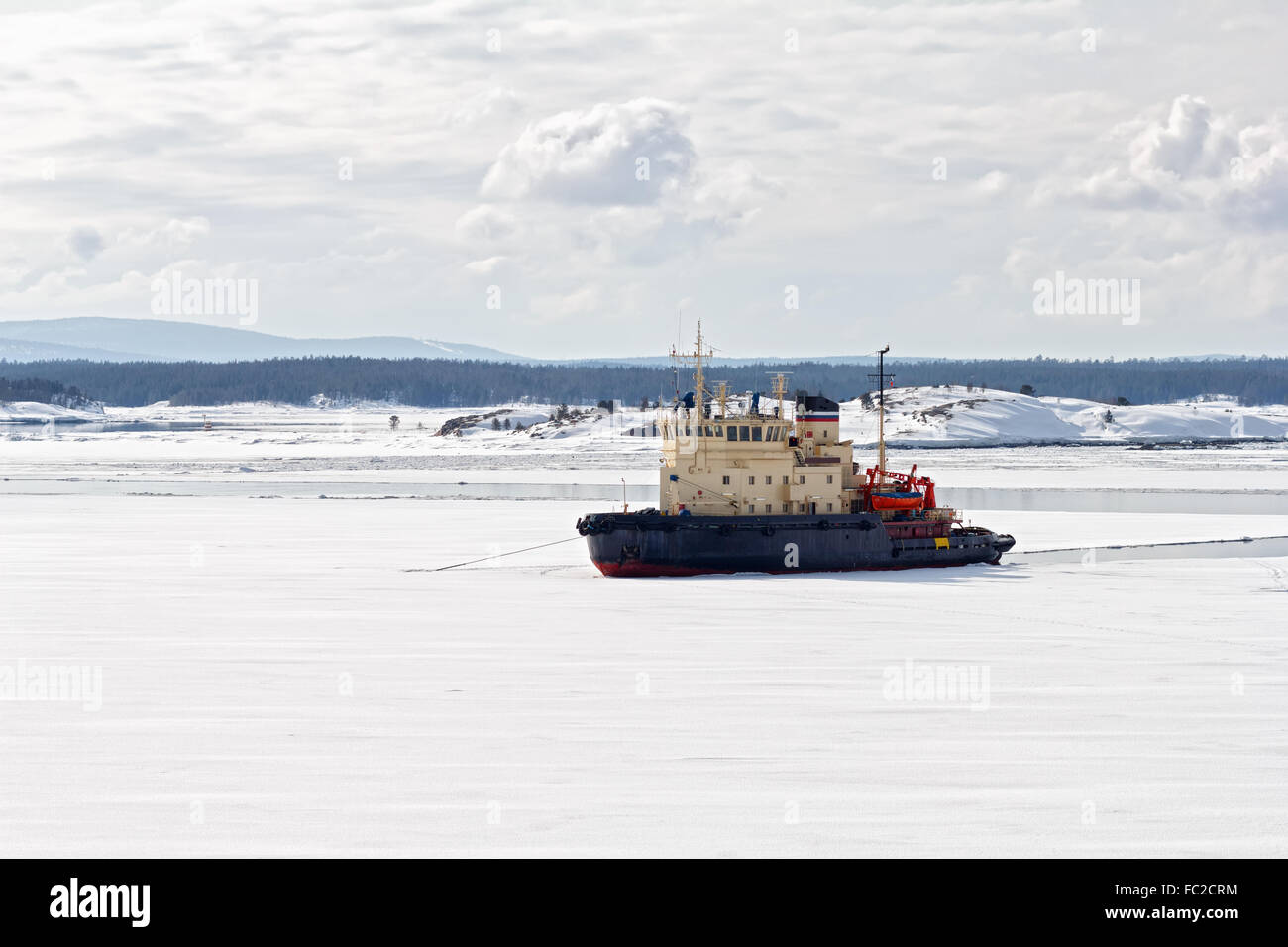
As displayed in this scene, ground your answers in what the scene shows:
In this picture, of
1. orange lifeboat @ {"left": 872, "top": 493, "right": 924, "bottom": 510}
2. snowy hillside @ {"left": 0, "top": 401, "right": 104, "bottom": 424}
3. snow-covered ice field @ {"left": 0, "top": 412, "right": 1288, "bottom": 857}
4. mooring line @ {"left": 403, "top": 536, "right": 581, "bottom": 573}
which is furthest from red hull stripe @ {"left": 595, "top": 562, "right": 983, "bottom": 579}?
snowy hillside @ {"left": 0, "top": 401, "right": 104, "bottom": 424}

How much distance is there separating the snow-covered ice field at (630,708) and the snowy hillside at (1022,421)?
7853cm

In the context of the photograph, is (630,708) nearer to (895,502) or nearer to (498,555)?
(498,555)

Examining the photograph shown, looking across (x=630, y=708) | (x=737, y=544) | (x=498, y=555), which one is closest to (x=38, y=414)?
(x=498, y=555)

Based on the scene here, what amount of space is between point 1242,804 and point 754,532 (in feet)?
68.9

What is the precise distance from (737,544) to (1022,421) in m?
95.5

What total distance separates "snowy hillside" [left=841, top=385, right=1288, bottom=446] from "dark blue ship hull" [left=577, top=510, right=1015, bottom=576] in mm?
71018

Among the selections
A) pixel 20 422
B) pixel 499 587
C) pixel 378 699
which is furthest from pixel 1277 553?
pixel 20 422

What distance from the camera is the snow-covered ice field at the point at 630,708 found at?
10.5 meters

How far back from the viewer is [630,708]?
583 inches

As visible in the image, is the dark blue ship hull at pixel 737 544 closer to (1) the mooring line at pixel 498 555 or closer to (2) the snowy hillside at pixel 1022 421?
(1) the mooring line at pixel 498 555

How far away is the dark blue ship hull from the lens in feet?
102

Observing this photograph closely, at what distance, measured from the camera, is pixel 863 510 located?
3497cm

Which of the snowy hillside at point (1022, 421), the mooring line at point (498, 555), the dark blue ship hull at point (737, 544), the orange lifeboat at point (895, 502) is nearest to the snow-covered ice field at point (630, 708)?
the mooring line at point (498, 555)
